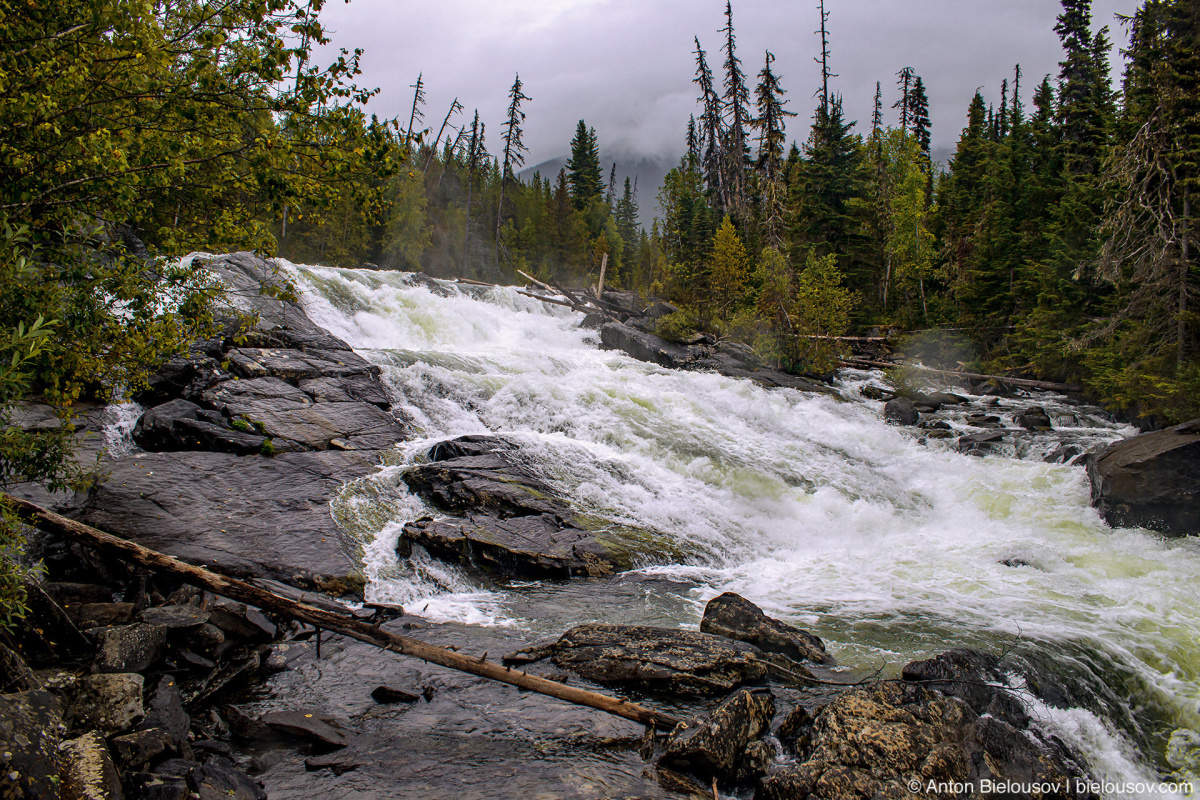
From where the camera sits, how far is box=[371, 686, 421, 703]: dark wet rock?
604 centimetres

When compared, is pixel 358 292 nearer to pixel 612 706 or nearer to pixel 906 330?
pixel 612 706

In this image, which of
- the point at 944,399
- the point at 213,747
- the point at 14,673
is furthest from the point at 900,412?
the point at 14,673

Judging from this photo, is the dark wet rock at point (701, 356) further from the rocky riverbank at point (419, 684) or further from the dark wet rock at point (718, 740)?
the dark wet rock at point (718, 740)

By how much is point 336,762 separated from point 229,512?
231 inches

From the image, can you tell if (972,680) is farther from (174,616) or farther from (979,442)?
(979,442)

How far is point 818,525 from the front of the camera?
1326 centimetres

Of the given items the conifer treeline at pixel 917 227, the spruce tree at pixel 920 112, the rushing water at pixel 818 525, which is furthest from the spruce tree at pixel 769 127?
the rushing water at pixel 818 525

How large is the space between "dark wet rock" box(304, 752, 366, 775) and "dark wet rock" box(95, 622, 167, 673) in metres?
1.98

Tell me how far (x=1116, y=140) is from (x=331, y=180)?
984 inches

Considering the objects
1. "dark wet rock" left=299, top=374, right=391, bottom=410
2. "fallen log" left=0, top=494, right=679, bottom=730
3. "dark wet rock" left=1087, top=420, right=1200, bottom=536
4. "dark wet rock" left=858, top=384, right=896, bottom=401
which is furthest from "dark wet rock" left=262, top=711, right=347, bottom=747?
"dark wet rock" left=858, top=384, right=896, bottom=401

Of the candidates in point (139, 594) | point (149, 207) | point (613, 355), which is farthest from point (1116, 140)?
point (139, 594)

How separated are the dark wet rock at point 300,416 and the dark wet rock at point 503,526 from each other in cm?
226

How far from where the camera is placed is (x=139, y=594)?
6.50 meters

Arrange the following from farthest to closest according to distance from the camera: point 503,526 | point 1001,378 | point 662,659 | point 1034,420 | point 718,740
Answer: point 1001,378, point 1034,420, point 503,526, point 662,659, point 718,740
